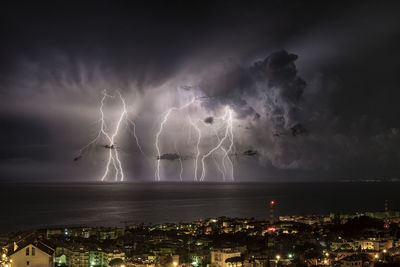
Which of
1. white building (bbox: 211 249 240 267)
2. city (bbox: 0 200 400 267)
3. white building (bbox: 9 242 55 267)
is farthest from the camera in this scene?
white building (bbox: 211 249 240 267)

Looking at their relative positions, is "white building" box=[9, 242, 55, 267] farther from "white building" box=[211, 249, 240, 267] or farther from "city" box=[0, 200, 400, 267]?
"white building" box=[211, 249, 240, 267]

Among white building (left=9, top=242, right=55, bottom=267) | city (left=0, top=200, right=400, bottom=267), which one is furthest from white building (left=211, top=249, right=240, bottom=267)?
white building (left=9, top=242, right=55, bottom=267)

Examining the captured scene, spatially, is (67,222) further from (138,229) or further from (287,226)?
(287,226)

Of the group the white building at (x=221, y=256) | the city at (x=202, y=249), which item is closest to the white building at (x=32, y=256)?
the city at (x=202, y=249)

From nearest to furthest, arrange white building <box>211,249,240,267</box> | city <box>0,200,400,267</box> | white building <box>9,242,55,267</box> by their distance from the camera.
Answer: white building <box>9,242,55,267</box>
city <box>0,200,400,267</box>
white building <box>211,249,240,267</box>

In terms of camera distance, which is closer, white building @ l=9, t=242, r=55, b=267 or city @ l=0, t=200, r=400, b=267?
white building @ l=9, t=242, r=55, b=267

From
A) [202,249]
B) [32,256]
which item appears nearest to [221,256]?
[202,249]

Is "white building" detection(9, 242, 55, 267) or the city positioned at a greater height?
"white building" detection(9, 242, 55, 267)

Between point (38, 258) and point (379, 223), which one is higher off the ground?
point (38, 258)

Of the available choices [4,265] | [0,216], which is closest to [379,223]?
[4,265]

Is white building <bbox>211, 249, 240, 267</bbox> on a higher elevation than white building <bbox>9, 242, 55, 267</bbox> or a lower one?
lower

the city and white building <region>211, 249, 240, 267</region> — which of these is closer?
the city
